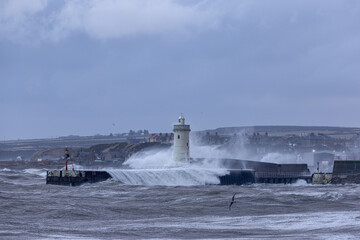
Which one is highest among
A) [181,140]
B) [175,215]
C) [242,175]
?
[181,140]

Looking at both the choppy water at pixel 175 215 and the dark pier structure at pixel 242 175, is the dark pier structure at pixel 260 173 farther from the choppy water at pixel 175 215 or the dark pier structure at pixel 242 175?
the choppy water at pixel 175 215

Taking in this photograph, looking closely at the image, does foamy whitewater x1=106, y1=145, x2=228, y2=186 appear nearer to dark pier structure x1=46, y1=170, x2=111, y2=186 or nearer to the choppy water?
dark pier structure x1=46, y1=170, x2=111, y2=186

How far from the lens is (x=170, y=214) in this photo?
4203cm

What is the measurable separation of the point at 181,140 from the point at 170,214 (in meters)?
33.7

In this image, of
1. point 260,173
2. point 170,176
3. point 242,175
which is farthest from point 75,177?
point 260,173

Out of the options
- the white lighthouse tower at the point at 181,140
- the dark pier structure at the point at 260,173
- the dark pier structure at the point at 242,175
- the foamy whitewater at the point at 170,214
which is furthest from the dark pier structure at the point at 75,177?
the dark pier structure at the point at 260,173

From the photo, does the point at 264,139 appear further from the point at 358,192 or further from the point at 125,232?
the point at 125,232

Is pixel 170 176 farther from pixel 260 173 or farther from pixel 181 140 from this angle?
pixel 260 173

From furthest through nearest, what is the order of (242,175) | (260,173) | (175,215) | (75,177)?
(260,173) < (242,175) < (75,177) < (175,215)

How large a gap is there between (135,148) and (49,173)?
8674cm

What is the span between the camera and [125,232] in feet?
110

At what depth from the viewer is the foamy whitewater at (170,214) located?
33.0 metres

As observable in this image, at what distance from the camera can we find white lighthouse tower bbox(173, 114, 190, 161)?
75.2m

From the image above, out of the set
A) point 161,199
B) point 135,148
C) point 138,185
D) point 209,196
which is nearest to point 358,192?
point 209,196
